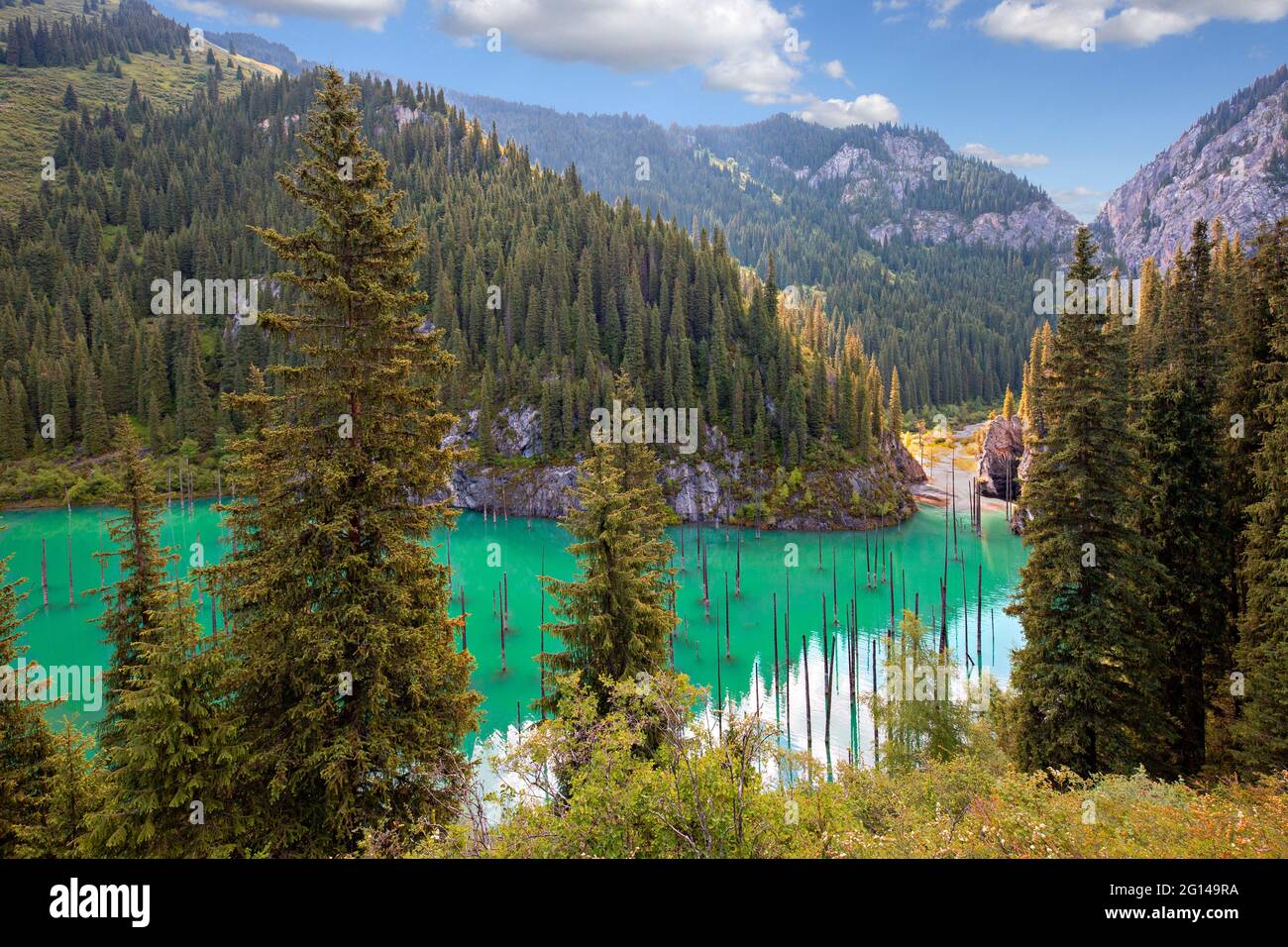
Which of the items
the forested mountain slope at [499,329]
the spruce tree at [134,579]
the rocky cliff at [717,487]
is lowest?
the rocky cliff at [717,487]

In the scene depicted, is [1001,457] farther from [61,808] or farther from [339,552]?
[61,808]

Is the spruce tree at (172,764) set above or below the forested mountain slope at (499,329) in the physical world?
below

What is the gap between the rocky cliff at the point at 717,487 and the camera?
339 ft

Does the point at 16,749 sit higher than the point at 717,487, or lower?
higher

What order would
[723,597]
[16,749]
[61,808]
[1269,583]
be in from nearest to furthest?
1. [61,808]
2. [16,749]
3. [1269,583]
4. [723,597]

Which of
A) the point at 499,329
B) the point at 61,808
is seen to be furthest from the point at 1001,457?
the point at 61,808

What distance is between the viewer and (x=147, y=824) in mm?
12961

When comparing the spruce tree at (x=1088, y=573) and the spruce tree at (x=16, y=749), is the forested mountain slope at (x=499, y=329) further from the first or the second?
the spruce tree at (x=16, y=749)

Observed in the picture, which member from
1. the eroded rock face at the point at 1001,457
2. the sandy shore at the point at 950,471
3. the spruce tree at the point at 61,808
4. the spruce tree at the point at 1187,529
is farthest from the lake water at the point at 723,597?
the spruce tree at the point at 61,808

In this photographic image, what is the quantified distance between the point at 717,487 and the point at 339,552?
314 ft

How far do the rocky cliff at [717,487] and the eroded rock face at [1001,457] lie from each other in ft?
55.3

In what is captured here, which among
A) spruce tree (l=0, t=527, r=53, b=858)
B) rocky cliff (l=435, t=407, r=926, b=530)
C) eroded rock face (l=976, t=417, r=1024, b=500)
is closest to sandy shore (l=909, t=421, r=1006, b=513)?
eroded rock face (l=976, t=417, r=1024, b=500)

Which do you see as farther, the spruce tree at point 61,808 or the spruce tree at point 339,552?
the spruce tree at point 61,808

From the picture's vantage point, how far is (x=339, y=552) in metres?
13.7
